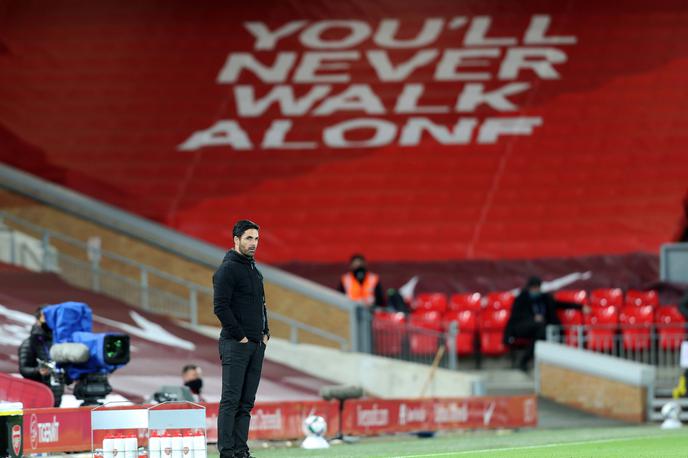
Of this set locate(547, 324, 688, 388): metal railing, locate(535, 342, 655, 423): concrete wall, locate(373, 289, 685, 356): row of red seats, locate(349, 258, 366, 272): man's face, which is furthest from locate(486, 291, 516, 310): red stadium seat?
locate(349, 258, 366, 272): man's face

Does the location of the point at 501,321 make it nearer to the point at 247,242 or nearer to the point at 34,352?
the point at 34,352

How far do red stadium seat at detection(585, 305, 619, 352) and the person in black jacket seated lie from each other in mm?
589

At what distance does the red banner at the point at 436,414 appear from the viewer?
627 inches

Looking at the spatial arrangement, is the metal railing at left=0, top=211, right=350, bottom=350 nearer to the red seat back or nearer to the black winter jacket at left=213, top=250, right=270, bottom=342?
the red seat back

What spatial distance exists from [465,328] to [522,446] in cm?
836

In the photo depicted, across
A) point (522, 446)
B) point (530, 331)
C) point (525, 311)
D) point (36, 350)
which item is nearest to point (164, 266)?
point (525, 311)

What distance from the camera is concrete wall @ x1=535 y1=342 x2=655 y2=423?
64.3 ft

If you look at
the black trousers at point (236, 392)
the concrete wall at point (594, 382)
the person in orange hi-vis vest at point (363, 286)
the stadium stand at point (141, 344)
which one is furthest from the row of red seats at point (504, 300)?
the black trousers at point (236, 392)

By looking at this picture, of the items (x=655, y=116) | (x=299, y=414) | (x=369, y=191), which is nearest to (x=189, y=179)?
(x=369, y=191)

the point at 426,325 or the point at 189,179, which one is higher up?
the point at 189,179

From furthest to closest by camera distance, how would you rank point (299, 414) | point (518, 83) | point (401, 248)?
1. point (518, 83)
2. point (401, 248)
3. point (299, 414)

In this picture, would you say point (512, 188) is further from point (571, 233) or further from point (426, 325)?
point (426, 325)

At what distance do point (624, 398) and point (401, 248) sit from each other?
549 centimetres

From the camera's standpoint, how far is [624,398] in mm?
19703
